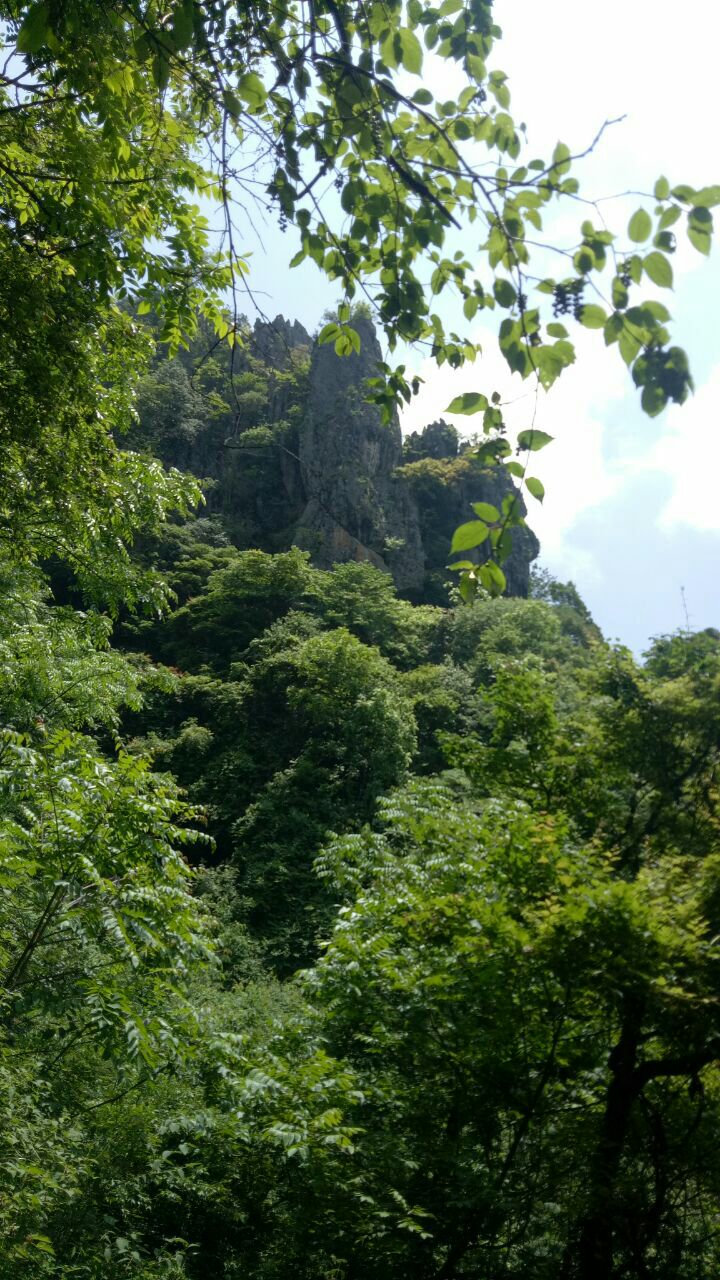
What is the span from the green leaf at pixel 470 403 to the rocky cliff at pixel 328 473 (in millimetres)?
29116

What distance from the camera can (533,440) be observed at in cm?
160

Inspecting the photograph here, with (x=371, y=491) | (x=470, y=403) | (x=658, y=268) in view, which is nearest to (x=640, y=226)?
(x=658, y=268)

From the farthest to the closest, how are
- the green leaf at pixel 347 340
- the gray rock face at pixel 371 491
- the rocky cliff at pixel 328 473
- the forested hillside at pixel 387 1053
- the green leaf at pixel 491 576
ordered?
the rocky cliff at pixel 328 473
the gray rock face at pixel 371 491
the forested hillside at pixel 387 1053
the green leaf at pixel 347 340
the green leaf at pixel 491 576

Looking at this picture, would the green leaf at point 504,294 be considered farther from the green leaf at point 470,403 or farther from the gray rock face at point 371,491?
the gray rock face at point 371,491

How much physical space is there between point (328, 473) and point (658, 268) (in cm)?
3222

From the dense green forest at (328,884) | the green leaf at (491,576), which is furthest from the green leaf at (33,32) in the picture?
the green leaf at (491,576)

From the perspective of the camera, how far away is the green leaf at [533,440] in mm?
1597

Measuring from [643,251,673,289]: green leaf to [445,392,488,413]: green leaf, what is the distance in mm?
381

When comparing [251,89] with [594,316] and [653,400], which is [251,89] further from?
[653,400]

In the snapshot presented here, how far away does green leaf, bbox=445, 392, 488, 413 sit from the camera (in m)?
1.65

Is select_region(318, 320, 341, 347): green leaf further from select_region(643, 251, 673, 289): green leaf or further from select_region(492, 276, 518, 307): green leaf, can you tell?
select_region(643, 251, 673, 289): green leaf

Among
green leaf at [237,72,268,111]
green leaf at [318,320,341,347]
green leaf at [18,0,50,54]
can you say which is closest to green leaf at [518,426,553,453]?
green leaf at [318,320,341,347]

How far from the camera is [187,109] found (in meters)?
3.37

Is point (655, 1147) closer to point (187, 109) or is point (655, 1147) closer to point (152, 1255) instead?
point (152, 1255)
